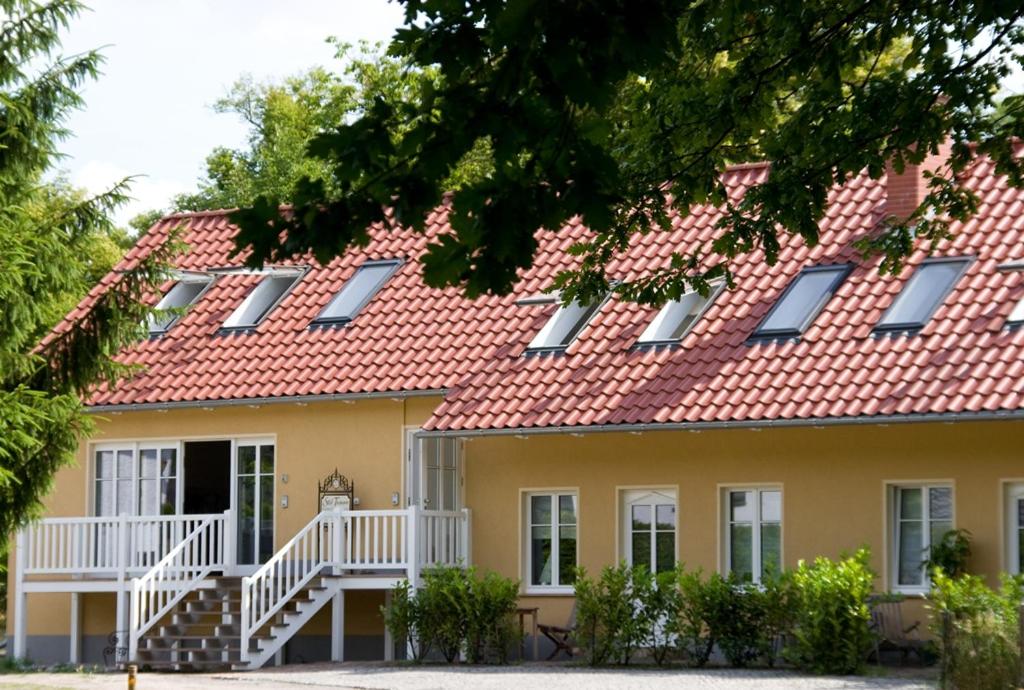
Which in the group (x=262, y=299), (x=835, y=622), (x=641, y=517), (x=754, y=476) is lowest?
(x=835, y=622)

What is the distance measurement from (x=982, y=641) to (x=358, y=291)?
15594mm

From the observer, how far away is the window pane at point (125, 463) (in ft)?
98.5

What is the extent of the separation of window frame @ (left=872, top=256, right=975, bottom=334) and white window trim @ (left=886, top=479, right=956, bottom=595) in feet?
6.20

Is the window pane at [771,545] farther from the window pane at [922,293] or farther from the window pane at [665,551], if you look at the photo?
the window pane at [922,293]

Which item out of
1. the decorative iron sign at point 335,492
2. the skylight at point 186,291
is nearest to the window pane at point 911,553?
the decorative iron sign at point 335,492

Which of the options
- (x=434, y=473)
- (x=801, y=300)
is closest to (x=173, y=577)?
(x=434, y=473)

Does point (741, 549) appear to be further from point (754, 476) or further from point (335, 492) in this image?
point (335, 492)

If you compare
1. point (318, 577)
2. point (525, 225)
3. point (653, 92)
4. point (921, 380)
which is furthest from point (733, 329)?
point (525, 225)

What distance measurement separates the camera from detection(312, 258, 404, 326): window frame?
29.4 meters

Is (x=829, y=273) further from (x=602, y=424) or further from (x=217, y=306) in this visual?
(x=217, y=306)

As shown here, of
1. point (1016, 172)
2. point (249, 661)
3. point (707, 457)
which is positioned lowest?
point (249, 661)

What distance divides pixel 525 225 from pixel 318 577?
62.6 feet

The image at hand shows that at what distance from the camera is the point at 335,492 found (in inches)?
1102

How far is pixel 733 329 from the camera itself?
25500 mm
